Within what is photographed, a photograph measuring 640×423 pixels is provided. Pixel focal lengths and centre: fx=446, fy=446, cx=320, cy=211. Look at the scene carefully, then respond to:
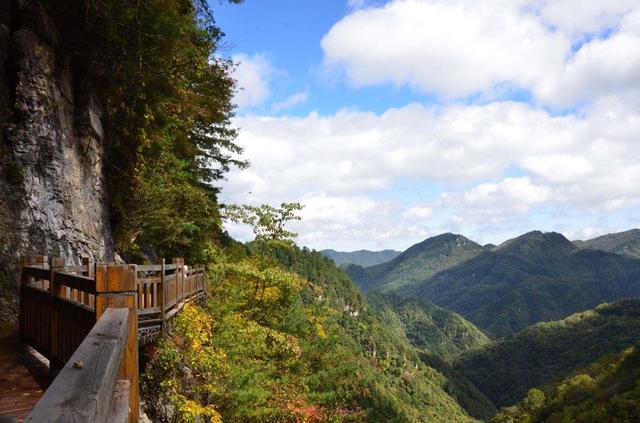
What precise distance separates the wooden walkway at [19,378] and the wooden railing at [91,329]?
0.91 feet

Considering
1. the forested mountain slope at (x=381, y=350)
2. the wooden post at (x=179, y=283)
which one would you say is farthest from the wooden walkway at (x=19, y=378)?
the forested mountain slope at (x=381, y=350)

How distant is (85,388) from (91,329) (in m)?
1.80

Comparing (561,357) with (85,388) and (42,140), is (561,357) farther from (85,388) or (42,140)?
(85,388)

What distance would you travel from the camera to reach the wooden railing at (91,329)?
1543mm

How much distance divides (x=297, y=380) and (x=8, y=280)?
35.4ft

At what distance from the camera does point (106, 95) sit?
14836 mm

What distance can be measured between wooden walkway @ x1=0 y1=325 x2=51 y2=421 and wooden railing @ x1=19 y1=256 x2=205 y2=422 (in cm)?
28

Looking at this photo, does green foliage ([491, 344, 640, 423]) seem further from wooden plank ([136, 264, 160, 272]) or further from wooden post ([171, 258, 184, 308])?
wooden plank ([136, 264, 160, 272])

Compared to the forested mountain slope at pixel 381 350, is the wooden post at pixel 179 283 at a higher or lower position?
higher

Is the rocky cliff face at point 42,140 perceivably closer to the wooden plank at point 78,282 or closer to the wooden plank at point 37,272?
the wooden plank at point 37,272

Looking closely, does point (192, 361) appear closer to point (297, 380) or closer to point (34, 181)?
point (34, 181)

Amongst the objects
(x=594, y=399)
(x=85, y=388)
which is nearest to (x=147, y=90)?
(x=85, y=388)

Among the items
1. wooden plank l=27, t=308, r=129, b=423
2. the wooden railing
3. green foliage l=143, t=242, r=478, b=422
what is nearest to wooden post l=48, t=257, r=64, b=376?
the wooden railing

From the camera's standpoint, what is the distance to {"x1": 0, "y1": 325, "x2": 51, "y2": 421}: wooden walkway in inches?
189
